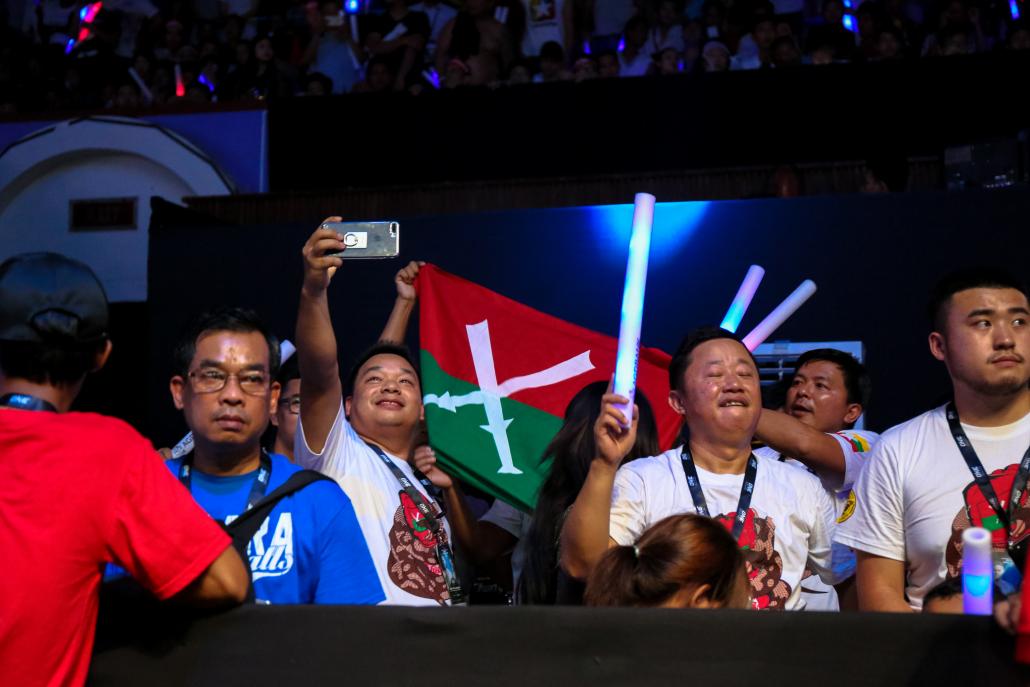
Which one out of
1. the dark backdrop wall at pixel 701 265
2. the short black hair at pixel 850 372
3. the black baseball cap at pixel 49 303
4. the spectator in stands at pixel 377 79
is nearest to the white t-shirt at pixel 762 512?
the short black hair at pixel 850 372

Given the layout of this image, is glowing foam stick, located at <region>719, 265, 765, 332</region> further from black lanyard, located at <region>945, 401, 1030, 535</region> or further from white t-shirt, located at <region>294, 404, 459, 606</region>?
white t-shirt, located at <region>294, 404, 459, 606</region>

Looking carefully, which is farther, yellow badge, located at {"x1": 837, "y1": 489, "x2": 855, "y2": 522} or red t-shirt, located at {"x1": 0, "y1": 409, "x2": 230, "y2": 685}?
yellow badge, located at {"x1": 837, "y1": 489, "x2": 855, "y2": 522}

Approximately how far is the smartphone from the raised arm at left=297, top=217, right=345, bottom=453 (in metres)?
0.02

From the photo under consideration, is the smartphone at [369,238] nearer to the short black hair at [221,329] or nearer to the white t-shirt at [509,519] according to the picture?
the short black hair at [221,329]

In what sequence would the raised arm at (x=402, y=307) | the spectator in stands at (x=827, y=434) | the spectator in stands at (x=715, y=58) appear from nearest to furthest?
the spectator in stands at (x=827, y=434), the raised arm at (x=402, y=307), the spectator in stands at (x=715, y=58)

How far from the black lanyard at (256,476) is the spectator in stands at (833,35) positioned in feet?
15.9

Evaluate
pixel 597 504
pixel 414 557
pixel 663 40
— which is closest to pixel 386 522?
pixel 414 557

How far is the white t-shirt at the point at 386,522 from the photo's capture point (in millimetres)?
3115

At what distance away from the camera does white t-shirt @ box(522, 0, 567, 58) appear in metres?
7.85

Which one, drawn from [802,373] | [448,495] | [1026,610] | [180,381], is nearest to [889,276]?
[802,373]

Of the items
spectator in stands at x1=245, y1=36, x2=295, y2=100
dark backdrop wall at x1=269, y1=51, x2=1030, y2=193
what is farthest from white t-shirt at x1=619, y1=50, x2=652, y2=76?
spectator in stands at x1=245, y1=36, x2=295, y2=100

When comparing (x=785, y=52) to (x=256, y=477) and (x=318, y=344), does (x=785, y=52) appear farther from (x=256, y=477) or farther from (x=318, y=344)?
(x=256, y=477)

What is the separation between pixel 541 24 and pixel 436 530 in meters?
5.18

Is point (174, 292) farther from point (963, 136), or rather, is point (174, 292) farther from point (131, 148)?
point (963, 136)
